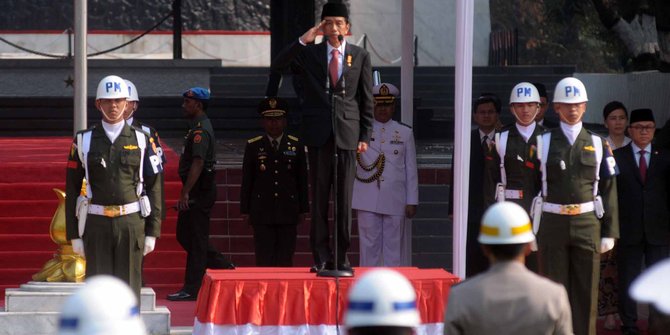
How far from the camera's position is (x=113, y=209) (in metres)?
9.83

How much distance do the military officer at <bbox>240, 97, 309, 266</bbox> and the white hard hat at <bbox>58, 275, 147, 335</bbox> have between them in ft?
28.8

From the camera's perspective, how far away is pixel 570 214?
32.7ft

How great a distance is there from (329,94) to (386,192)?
2.45 meters

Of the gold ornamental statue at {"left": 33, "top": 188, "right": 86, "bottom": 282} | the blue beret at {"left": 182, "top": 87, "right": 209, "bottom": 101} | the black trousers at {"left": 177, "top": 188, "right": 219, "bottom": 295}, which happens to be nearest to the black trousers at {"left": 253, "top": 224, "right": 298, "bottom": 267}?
the black trousers at {"left": 177, "top": 188, "right": 219, "bottom": 295}

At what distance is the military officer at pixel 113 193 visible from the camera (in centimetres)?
982

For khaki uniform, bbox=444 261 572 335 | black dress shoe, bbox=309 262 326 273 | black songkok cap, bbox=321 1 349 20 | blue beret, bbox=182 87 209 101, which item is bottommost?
black dress shoe, bbox=309 262 326 273

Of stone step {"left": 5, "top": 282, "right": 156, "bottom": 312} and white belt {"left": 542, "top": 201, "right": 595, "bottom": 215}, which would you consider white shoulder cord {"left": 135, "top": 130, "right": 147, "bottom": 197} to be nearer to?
stone step {"left": 5, "top": 282, "right": 156, "bottom": 312}

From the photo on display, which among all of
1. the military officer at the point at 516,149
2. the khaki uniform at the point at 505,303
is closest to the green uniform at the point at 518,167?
the military officer at the point at 516,149

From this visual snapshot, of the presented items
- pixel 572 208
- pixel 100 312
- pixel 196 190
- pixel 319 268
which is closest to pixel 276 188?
pixel 196 190

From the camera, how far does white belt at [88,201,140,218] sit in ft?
32.2

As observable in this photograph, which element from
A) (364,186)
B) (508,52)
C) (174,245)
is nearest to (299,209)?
(364,186)

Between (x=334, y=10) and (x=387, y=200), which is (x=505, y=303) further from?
(x=387, y=200)

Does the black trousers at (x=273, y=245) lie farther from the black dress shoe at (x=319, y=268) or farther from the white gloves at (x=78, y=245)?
the white gloves at (x=78, y=245)

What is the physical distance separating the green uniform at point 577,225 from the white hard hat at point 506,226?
4542 millimetres
